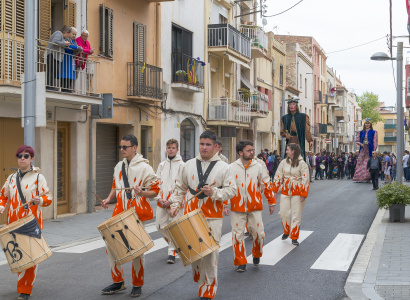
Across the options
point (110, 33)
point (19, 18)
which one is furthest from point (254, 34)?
point (19, 18)

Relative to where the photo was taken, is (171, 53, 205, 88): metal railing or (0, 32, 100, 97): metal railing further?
(171, 53, 205, 88): metal railing

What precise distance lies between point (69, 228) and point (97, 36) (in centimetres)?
646

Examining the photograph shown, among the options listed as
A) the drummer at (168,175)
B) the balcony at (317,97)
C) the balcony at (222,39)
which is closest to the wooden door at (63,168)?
the drummer at (168,175)

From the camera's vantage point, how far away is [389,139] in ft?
385

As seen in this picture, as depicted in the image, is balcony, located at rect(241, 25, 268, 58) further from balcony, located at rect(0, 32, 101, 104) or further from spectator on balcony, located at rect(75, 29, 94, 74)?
spectator on balcony, located at rect(75, 29, 94, 74)

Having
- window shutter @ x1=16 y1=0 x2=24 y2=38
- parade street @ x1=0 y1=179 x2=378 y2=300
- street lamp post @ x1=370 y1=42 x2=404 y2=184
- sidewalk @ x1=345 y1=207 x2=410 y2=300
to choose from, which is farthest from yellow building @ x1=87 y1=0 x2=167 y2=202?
sidewalk @ x1=345 y1=207 x2=410 y2=300

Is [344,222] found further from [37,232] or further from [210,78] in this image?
[210,78]

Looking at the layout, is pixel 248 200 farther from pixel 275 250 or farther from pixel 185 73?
pixel 185 73

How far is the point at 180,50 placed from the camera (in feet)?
79.5

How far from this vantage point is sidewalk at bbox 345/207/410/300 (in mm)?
6984

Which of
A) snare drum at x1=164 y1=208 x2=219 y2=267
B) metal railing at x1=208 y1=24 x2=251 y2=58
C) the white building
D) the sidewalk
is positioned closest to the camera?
snare drum at x1=164 y1=208 x2=219 y2=267

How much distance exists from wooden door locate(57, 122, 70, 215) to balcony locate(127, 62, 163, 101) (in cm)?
337

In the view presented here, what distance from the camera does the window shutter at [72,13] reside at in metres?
16.2

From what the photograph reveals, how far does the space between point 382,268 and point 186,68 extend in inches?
655
